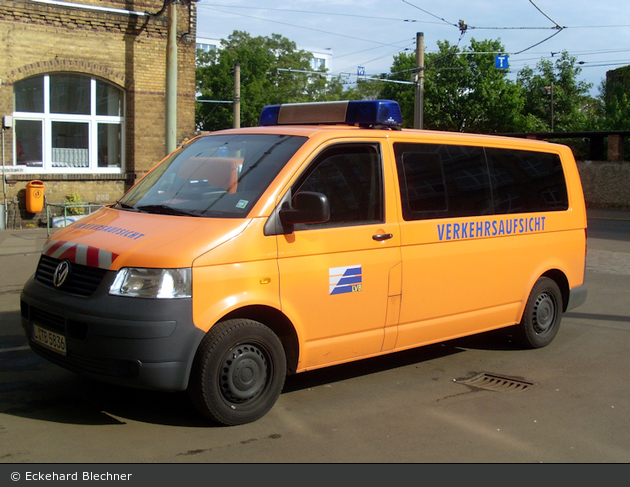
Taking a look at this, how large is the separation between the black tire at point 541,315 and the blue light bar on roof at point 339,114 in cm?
228

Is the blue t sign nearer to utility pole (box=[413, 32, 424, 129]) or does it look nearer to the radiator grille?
utility pole (box=[413, 32, 424, 129])

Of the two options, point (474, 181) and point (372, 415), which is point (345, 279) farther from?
point (474, 181)

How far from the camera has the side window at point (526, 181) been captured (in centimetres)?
613

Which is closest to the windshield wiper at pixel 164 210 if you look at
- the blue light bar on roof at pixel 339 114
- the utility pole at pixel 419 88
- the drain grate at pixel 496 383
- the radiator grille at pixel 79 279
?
the radiator grille at pixel 79 279

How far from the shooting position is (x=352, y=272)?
490cm

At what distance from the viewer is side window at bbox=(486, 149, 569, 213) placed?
6.13 m

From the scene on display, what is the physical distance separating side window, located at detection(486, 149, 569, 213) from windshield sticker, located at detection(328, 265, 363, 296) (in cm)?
179

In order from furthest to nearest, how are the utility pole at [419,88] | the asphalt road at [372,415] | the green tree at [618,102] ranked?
the green tree at [618,102], the utility pole at [419,88], the asphalt road at [372,415]

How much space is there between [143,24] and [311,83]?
259ft

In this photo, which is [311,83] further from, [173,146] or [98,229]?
[98,229]

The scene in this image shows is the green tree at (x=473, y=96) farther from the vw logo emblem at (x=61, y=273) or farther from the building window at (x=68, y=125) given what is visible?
the vw logo emblem at (x=61, y=273)

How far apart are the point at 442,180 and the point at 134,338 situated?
2858 millimetres

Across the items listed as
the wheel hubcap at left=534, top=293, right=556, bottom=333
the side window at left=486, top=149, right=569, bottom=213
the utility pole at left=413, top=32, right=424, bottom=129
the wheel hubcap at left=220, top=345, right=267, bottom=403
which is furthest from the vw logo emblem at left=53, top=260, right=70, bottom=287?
the utility pole at left=413, top=32, right=424, bottom=129

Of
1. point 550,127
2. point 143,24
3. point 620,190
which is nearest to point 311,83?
point 550,127
